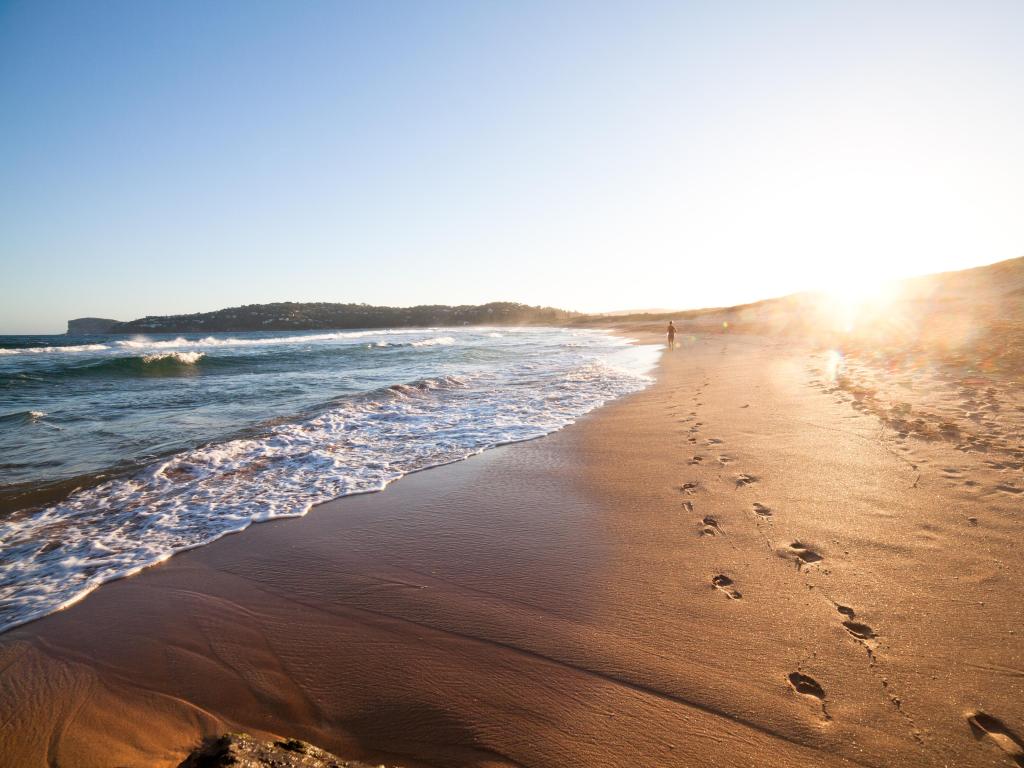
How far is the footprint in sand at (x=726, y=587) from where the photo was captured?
3246mm

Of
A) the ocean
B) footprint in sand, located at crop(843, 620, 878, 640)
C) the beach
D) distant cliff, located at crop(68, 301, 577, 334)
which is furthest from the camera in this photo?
distant cliff, located at crop(68, 301, 577, 334)

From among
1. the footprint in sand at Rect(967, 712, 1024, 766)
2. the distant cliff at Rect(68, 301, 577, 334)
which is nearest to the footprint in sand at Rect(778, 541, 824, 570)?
the footprint in sand at Rect(967, 712, 1024, 766)

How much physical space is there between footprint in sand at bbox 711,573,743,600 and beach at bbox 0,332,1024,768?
0.08 ft

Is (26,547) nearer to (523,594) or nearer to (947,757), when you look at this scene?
(523,594)

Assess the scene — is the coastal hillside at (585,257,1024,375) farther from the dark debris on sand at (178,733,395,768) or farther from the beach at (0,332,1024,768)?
the dark debris on sand at (178,733,395,768)

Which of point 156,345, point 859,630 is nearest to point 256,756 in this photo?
point 859,630

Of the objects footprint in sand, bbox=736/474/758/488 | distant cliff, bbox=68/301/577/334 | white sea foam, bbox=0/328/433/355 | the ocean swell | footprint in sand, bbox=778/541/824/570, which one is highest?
distant cliff, bbox=68/301/577/334

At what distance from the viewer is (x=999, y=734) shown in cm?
203

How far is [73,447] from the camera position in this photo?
8.33 metres

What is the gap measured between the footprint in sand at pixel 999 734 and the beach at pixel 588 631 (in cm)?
1

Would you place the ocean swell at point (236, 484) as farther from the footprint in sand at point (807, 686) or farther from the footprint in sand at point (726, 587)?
the footprint in sand at point (807, 686)

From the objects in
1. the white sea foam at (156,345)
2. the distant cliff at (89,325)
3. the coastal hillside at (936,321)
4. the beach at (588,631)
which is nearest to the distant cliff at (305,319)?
the distant cliff at (89,325)

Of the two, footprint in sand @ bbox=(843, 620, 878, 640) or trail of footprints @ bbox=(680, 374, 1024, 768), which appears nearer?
trail of footprints @ bbox=(680, 374, 1024, 768)

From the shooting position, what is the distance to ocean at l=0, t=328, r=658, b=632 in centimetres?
463
